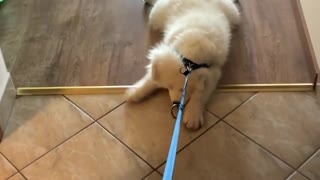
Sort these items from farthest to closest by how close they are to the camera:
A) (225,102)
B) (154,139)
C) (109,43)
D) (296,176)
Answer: (109,43) → (225,102) → (154,139) → (296,176)

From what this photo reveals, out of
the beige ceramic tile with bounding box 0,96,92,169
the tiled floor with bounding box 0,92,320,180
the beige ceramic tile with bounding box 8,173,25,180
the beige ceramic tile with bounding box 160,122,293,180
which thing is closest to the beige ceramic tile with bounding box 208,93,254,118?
the tiled floor with bounding box 0,92,320,180

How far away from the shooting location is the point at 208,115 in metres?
1.69

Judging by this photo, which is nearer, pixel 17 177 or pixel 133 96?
pixel 17 177

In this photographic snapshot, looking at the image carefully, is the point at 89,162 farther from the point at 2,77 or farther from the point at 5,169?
the point at 2,77

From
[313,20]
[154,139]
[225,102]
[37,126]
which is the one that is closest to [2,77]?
[37,126]

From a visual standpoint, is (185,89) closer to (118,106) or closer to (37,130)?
(118,106)

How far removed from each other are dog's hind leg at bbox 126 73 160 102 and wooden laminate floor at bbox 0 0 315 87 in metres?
0.10

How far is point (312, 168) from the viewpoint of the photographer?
1.48m

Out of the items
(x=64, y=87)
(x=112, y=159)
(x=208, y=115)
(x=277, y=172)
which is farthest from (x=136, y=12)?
(x=277, y=172)

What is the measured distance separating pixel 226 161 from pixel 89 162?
0.45m

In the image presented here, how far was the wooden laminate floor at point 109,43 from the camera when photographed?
186 centimetres

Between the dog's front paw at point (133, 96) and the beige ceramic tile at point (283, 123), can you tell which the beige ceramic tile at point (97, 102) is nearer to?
the dog's front paw at point (133, 96)

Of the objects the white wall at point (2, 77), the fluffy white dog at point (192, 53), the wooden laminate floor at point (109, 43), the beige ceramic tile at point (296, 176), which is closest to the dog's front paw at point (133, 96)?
the fluffy white dog at point (192, 53)

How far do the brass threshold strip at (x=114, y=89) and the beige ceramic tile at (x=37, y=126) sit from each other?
1.2 inches
